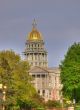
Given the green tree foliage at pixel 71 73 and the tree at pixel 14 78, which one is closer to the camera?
the tree at pixel 14 78

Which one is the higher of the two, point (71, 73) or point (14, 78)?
point (71, 73)

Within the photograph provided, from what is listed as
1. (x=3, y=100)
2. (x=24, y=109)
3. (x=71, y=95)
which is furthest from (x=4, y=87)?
(x=71, y=95)

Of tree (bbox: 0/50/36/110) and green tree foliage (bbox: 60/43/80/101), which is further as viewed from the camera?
green tree foliage (bbox: 60/43/80/101)

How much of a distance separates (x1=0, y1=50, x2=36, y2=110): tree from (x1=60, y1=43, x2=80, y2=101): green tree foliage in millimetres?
13056

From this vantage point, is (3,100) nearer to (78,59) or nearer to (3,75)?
(3,75)

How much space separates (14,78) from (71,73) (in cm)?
1925

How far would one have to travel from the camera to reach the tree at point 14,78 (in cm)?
8612

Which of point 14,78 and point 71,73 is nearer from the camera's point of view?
point 14,78

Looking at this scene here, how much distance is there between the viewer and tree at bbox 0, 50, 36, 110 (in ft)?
283

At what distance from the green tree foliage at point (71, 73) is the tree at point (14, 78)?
514 inches

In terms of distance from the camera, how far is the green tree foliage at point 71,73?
10200cm

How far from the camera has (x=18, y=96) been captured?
8738 centimetres

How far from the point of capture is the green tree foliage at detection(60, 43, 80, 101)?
10200 centimetres

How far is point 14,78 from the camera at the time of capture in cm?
8588
